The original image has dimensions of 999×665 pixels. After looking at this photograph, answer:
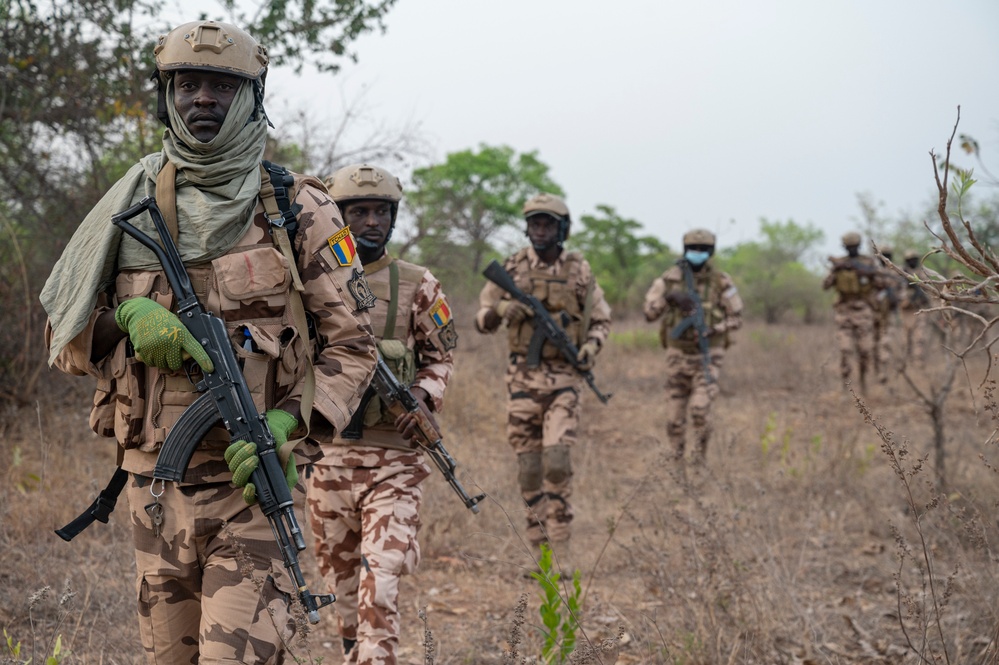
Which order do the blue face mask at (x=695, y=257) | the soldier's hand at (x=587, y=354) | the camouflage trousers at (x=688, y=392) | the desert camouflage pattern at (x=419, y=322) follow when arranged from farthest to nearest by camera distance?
the blue face mask at (x=695, y=257)
the camouflage trousers at (x=688, y=392)
the soldier's hand at (x=587, y=354)
the desert camouflage pattern at (x=419, y=322)

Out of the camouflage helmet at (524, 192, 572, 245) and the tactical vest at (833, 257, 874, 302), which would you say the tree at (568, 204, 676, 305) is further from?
the camouflage helmet at (524, 192, 572, 245)

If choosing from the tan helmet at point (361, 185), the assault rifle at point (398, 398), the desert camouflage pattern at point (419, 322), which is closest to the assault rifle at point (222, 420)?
the assault rifle at point (398, 398)

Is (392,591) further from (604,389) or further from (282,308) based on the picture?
(604,389)

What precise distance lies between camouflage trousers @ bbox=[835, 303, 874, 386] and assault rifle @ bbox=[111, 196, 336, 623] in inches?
436

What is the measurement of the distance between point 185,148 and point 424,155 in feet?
19.7

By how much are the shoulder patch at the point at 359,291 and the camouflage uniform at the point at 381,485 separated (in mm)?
881

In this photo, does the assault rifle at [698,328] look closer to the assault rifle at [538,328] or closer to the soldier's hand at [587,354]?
the soldier's hand at [587,354]

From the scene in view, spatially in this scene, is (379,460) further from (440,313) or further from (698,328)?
(698,328)

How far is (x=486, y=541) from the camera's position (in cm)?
560

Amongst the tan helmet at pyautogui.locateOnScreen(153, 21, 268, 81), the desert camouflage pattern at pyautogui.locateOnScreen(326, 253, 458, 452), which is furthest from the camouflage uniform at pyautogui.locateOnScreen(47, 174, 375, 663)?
the desert camouflage pattern at pyautogui.locateOnScreen(326, 253, 458, 452)

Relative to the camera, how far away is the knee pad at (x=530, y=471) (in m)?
5.61

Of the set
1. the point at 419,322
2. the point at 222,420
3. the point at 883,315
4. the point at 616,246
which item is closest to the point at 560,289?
the point at 419,322

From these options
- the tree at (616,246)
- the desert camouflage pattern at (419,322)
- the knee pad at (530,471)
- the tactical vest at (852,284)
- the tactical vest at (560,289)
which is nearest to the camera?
the desert camouflage pattern at (419,322)

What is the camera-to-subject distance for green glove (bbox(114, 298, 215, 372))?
2.25 m
